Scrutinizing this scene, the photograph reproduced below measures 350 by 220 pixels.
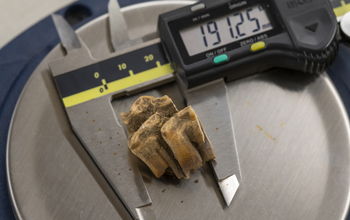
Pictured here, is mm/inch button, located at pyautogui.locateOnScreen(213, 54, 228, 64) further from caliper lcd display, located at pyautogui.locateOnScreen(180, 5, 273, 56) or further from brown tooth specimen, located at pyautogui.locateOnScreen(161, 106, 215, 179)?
brown tooth specimen, located at pyautogui.locateOnScreen(161, 106, 215, 179)

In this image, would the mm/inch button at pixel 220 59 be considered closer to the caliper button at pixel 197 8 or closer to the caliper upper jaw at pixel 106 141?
the caliper button at pixel 197 8

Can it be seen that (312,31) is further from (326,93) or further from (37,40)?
(37,40)

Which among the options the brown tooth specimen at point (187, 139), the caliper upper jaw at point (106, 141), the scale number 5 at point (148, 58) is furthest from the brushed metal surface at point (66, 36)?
the brown tooth specimen at point (187, 139)

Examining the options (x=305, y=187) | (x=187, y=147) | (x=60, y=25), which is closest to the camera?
(x=187, y=147)

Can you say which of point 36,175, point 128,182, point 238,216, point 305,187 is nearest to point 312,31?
point 305,187

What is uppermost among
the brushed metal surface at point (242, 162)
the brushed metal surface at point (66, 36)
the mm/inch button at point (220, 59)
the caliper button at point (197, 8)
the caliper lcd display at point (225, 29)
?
the brushed metal surface at point (66, 36)

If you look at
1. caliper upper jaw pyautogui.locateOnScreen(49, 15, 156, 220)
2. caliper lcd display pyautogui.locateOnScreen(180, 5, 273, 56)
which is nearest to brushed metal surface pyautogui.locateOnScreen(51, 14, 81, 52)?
caliper upper jaw pyautogui.locateOnScreen(49, 15, 156, 220)
